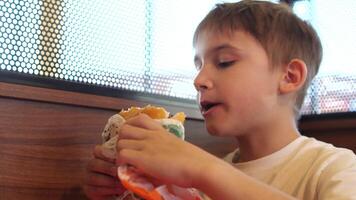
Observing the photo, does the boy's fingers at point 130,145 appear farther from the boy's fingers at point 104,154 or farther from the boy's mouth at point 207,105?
the boy's mouth at point 207,105

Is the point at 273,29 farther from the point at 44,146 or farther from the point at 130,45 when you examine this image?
the point at 44,146

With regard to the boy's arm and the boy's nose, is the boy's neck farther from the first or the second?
the boy's arm

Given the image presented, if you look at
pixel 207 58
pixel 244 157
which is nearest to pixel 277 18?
pixel 207 58

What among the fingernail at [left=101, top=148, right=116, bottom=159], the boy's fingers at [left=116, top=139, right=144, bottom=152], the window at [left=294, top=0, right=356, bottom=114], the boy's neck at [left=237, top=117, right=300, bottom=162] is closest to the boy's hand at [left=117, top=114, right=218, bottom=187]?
the boy's fingers at [left=116, top=139, right=144, bottom=152]

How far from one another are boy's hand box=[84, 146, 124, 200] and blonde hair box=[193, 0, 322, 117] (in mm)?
319

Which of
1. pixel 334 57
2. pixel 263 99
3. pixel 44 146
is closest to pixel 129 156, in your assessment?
A: pixel 44 146

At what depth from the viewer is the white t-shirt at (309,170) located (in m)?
0.69

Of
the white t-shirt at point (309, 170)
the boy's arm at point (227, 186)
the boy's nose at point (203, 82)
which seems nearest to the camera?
the boy's arm at point (227, 186)

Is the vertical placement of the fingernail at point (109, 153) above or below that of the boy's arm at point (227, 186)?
below

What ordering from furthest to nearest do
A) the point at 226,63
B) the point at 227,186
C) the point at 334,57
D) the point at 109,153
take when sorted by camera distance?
the point at 334,57
the point at 226,63
the point at 109,153
the point at 227,186

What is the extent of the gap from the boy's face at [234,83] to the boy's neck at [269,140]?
0.05 meters

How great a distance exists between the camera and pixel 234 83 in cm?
83

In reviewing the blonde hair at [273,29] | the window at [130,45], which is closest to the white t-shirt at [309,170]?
the blonde hair at [273,29]

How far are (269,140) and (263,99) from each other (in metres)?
0.09
